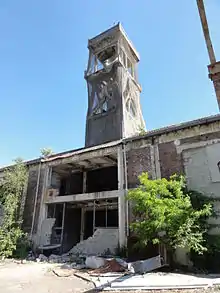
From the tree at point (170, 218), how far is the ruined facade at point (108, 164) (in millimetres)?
1264

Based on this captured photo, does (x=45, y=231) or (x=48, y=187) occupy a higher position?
(x=48, y=187)

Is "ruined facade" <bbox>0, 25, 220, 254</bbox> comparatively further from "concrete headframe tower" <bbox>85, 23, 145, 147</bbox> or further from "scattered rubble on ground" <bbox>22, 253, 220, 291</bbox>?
"scattered rubble on ground" <bbox>22, 253, 220, 291</bbox>

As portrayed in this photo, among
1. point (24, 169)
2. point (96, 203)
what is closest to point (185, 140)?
point (96, 203)

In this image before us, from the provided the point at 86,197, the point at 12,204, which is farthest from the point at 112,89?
the point at 12,204

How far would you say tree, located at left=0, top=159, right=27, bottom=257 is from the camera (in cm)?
1239

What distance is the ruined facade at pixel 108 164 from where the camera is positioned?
10305 mm

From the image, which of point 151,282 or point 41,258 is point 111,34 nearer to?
point 41,258

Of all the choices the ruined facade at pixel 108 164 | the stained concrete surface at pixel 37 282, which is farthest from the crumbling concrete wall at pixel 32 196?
the stained concrete surface at pixel 37 282

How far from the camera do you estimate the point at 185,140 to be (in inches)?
418

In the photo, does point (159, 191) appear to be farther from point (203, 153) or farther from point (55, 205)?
point (55, 205)

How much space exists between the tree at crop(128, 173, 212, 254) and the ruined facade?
126cm

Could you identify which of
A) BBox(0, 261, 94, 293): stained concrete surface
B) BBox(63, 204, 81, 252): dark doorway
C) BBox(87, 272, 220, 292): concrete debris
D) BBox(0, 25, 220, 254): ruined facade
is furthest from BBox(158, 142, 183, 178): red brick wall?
BBox(63, 204, 81, 252): dark doorway

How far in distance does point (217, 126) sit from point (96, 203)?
8499mm

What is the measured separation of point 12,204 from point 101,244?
6203 millimetres
